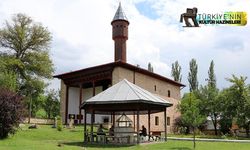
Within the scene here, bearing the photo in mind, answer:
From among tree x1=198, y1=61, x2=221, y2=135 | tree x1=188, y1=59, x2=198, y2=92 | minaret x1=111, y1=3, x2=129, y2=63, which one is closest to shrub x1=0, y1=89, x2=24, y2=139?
minaret x1=111, y1=3, x2=129, y2=63

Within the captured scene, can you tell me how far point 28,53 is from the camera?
5116 cm

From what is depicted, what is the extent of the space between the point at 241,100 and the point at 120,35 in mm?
15783

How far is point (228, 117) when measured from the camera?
1919 inches

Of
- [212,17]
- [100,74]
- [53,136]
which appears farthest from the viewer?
[100,74]

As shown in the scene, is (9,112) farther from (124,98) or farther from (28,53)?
(28,53)

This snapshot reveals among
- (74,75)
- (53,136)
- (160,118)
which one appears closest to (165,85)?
(160,118)

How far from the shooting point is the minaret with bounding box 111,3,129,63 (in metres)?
46.5

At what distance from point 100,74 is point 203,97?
681 inches

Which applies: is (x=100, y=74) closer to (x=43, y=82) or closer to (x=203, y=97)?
(x=43, y=82)
